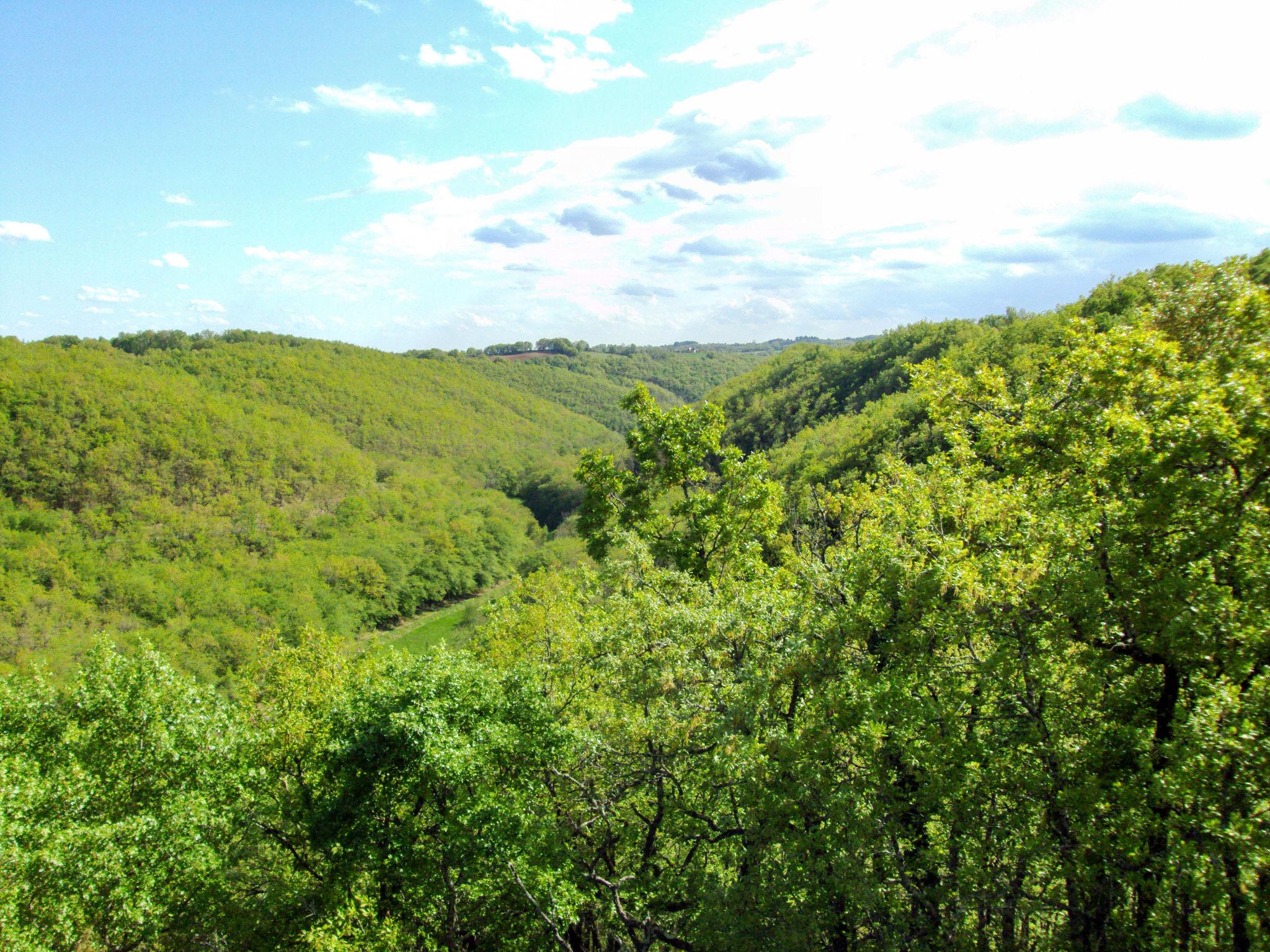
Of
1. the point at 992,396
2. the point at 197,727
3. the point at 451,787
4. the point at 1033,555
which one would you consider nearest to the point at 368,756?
the point at 451,787

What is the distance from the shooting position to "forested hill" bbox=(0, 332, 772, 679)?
3105 inches

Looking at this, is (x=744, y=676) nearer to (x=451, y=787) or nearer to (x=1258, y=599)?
(x=451, y=787)

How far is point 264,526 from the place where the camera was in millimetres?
108625

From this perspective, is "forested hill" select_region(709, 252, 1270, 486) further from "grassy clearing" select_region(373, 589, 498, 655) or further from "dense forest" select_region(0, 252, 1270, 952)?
"grassy clearing" select_region(373, 589, 498, 655)

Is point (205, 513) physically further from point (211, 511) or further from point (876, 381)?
point (876, 381)

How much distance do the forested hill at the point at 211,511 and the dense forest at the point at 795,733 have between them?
5979 cm

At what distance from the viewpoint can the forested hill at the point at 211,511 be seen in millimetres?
78875

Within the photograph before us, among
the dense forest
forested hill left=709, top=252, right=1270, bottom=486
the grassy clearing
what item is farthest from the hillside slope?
the dense forest

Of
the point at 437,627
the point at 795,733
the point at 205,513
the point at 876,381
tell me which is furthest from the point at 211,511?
the point at 795,733

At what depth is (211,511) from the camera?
10781 cm

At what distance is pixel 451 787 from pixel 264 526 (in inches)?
4412

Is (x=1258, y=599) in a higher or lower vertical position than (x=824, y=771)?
higher

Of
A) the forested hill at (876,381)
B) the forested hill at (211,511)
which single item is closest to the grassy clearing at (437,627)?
the forested hill at (211,511)

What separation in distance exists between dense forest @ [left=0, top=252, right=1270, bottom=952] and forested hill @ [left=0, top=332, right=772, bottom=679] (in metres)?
59.8
